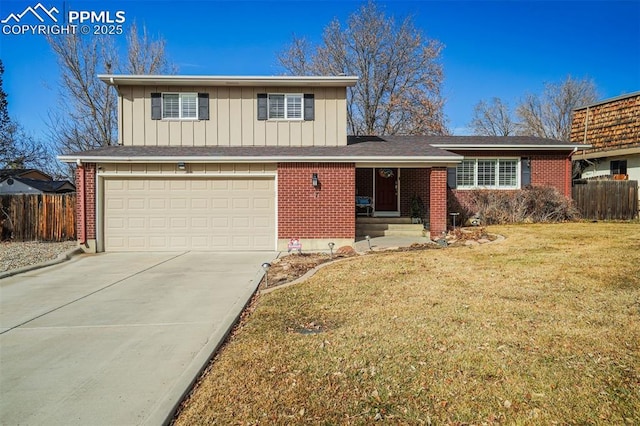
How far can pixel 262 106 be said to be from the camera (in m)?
12.7

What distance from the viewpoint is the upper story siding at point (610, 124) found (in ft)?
62.1

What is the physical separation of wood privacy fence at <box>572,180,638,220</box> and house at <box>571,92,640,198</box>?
2.53 m

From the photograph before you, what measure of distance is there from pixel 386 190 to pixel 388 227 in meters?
2.20

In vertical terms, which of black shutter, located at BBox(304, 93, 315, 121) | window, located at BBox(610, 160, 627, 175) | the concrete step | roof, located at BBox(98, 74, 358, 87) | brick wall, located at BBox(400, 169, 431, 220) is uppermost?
roof, located at BBox(98, 74, 358, 87)

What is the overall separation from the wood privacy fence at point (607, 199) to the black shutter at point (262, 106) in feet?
43.1

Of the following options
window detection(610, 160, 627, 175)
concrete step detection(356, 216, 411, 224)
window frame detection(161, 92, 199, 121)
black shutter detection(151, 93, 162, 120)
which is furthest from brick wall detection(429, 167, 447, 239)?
window detection(610, 160, 627, 175)

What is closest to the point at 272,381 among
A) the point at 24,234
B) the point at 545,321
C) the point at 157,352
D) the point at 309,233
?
the point at 157,352

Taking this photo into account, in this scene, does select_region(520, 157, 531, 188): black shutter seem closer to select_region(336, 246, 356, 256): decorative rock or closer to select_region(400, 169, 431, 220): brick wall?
select_region(400, 169, 431, 220): brick wall

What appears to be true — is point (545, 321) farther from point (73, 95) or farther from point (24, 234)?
point (73, 95)

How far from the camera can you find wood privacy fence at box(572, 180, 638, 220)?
16.3 meters

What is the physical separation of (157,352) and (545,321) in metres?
4.46

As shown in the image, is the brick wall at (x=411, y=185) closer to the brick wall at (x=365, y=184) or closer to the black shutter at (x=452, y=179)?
the brick wall at (x=365, y=184)

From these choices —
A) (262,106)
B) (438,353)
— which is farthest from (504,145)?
(438,353)

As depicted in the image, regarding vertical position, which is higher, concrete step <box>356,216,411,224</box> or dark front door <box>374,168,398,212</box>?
dark front door <box>374,168,398,212</box>
